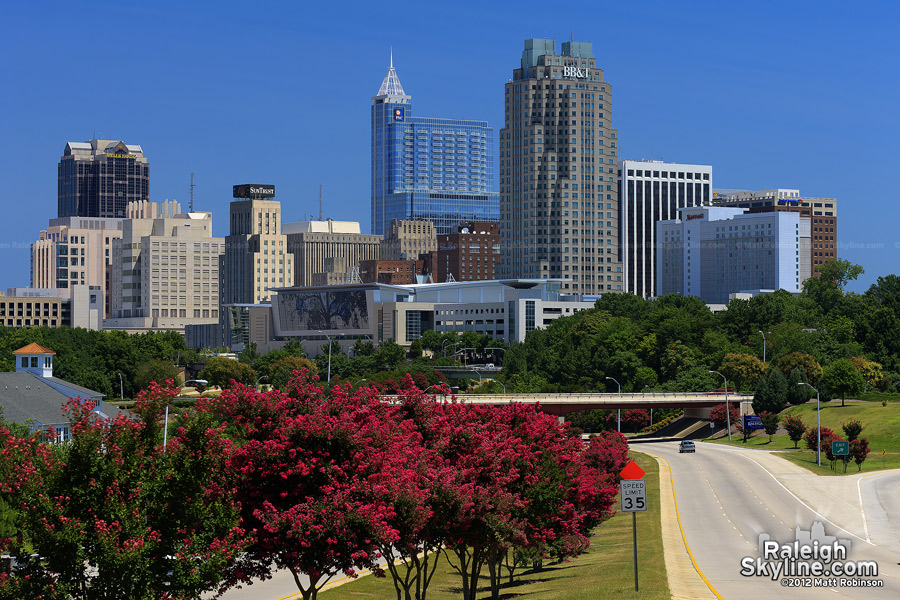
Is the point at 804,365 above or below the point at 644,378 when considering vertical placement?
above

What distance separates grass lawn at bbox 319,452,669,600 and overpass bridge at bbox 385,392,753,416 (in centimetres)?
8127

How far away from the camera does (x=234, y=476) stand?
1307 inches

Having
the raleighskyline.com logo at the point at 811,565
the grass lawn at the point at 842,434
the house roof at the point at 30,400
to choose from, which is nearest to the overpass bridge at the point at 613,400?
the grass lawn at the point at 842,434

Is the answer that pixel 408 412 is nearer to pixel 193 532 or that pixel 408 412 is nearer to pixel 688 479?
pixel 193 532

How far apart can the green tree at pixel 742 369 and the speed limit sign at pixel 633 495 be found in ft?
453

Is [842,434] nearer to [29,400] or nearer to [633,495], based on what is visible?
[29,400]

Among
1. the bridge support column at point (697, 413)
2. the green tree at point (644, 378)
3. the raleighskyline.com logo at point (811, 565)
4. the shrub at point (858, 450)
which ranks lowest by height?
the bridge support column at point (697, 413)

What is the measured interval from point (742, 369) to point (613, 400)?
90.0ft

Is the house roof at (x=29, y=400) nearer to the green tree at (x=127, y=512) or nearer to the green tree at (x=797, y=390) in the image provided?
the green tree at (x=127, y=512)

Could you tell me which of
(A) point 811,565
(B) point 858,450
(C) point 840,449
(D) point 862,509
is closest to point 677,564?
(A) point 811,565

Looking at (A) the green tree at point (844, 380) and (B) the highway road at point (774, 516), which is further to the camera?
(A) the green tree at point (844, 380)

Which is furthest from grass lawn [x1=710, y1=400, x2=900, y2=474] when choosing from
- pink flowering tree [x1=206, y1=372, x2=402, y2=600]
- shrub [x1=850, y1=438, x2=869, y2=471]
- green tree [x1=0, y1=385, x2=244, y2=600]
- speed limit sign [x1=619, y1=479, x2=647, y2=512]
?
green tree [x1=0, y1=385, x2=244, y2=600]

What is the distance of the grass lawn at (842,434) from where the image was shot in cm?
11012

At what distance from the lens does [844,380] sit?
Answer: 476ft
